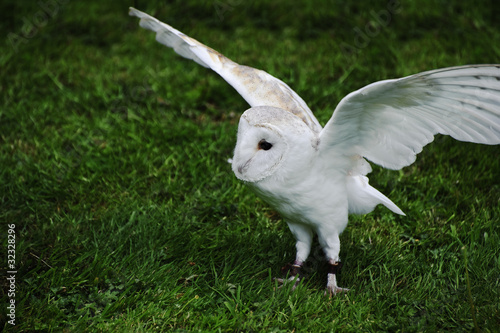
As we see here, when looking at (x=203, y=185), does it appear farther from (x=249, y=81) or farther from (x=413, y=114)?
(x=413, y=114)

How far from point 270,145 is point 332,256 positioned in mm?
738

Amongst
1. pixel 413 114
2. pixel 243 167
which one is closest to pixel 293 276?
pixel 243 167

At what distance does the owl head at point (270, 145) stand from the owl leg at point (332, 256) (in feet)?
1.59

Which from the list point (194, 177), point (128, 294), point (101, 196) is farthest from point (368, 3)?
point (128, 294)

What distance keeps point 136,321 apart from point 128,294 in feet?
0.74

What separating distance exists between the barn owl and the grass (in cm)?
34

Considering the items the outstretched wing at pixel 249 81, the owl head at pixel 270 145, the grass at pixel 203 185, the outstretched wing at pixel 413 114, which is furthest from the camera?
the outstretched wing at pixel 249 81

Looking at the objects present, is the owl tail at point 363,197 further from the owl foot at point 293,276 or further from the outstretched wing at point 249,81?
the owl foot at point 293,276

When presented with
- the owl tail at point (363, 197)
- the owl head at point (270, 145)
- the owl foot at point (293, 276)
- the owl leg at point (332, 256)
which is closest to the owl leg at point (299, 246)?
the owl foot at point (293, 276)

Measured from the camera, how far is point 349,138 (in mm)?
2492

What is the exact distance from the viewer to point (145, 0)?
19.4 feet

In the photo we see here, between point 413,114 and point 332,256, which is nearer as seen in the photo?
point 413,114

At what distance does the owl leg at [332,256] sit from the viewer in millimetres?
2707

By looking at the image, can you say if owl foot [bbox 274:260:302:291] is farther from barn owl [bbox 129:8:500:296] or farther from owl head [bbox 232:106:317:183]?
owl head [bbox 232:106:317:183]
